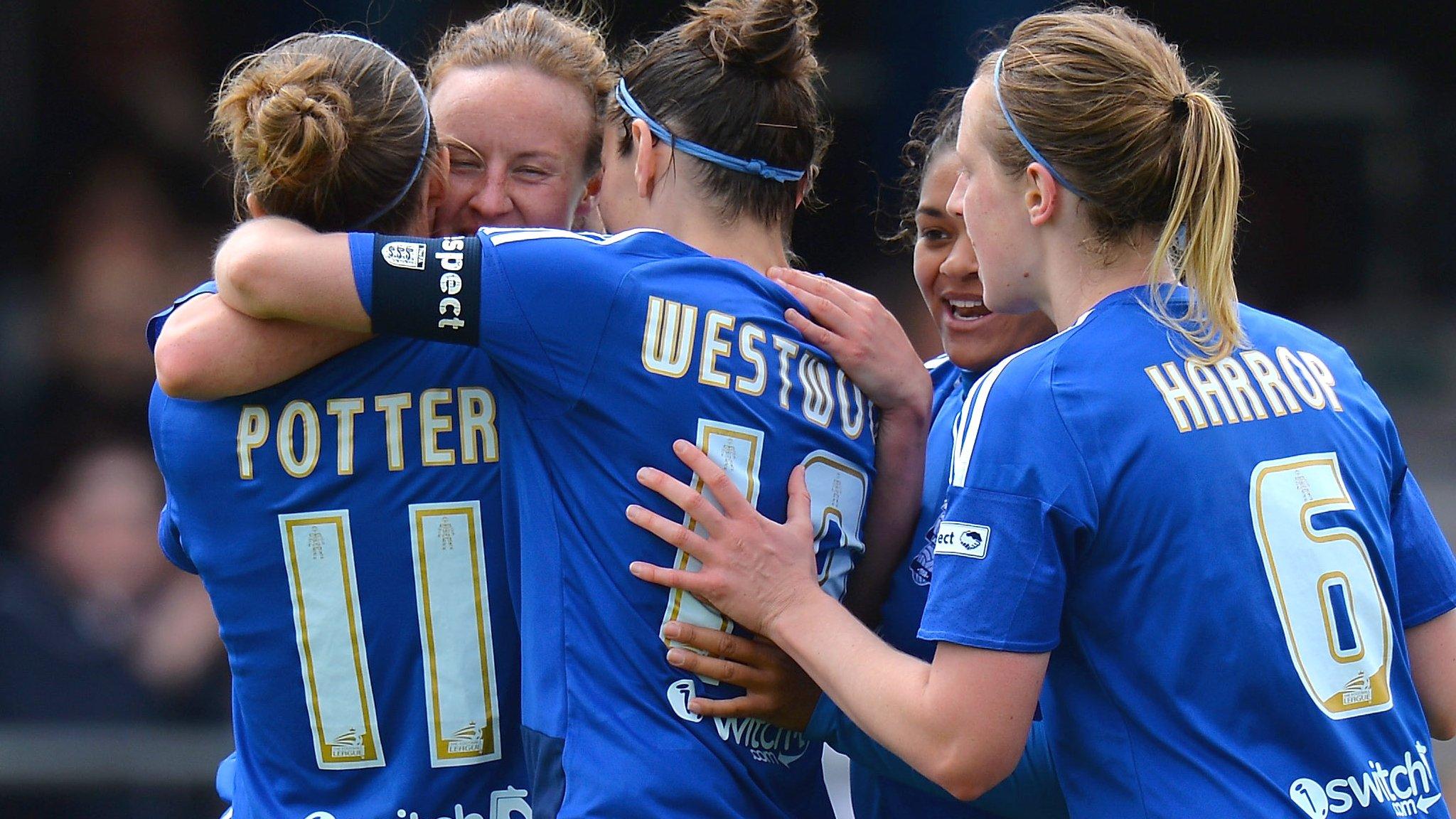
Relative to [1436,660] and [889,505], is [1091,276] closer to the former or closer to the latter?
[889,505]

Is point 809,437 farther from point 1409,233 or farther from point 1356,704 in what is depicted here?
point 1409,233

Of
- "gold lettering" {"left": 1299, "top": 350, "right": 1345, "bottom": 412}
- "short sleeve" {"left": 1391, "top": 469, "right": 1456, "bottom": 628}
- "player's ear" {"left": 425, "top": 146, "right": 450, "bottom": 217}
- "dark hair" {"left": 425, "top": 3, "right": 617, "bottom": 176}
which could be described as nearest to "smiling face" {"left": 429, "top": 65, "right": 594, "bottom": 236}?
"dark hair" {"left": 425, "top": 3, "right": 617, "bottom": 176}

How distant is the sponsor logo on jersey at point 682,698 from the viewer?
1.65 m

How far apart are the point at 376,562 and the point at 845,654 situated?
2.09ft

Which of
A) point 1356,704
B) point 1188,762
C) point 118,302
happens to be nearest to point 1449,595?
point 1356,704

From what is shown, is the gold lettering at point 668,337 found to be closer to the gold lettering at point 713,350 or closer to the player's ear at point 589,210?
the gold lettering at point 713,350

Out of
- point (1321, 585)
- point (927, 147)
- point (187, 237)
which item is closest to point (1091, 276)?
point (1321, 585)

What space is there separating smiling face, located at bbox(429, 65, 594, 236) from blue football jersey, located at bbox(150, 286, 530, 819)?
438 millimetres

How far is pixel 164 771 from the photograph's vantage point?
4.47 metres

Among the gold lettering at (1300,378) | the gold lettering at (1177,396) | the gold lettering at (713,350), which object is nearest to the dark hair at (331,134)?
the gold lettering at (713,350)

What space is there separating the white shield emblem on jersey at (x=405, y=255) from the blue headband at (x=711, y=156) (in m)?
0.39

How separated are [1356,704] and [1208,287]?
1.65ft

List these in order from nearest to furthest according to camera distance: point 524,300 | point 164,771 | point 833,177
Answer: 1. point 524,300
2. point 164,771
3. point 833,177

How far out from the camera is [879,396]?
1865 millimetres
